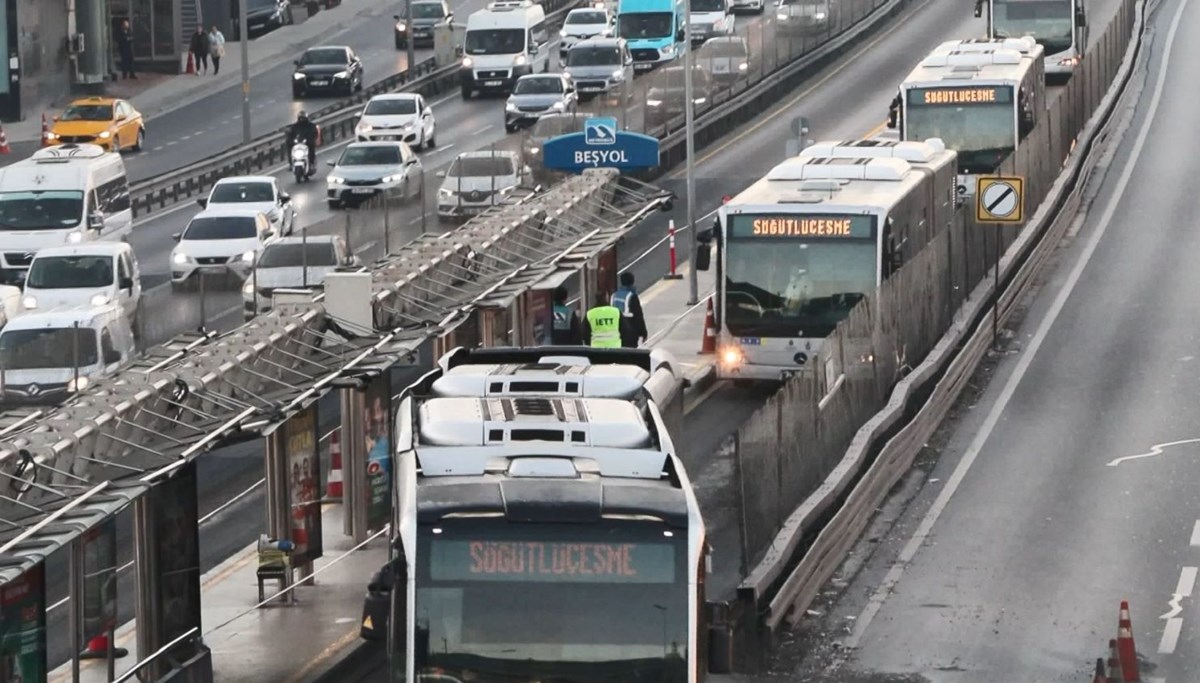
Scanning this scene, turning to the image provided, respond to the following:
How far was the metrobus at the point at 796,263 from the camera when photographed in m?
32.5

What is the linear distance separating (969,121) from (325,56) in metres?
30.9

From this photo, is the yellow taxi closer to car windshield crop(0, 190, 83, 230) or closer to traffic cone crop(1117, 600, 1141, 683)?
car windshield crop(0, 190, 83, 230)

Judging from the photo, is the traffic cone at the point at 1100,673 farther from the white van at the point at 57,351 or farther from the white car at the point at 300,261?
the white car at the point at 300,261

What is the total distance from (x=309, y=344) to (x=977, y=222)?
1672 centimetres

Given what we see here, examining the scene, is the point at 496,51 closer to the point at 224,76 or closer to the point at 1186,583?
the point at 224,76

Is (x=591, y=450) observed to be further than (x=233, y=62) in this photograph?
No

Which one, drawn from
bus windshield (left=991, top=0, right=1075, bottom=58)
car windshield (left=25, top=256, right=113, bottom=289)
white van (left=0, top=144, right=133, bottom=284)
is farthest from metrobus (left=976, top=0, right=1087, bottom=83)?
car windshield (left=25, top=256, right=113, bottom=289)

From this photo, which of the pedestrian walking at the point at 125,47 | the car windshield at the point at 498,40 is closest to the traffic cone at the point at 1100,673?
the car windshield at the point at 498,40

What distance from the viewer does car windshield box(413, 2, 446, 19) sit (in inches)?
3246

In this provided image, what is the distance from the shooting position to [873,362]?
2800 cm

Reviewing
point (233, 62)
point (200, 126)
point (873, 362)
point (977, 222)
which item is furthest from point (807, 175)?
point (233, 62)

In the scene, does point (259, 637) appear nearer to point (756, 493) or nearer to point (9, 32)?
point (756, 493)

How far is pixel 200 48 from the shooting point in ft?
254

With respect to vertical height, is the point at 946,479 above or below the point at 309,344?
below
